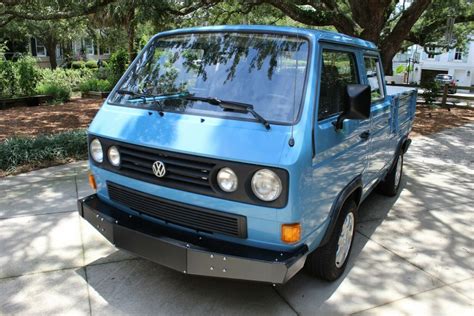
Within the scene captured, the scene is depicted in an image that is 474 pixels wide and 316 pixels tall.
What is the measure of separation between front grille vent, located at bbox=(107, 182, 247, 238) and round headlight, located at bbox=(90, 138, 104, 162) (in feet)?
0.75

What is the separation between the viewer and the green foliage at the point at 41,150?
673cm

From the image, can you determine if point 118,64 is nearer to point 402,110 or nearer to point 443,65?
point 402,110

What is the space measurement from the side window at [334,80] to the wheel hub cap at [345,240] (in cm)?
95

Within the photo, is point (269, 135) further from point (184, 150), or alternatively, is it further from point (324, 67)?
point (324, 67)

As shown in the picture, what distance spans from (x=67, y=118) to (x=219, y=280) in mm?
9071

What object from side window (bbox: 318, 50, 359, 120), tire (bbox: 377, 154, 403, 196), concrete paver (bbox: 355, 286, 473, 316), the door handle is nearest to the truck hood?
side window (bbox: 318, 50, 359, 120)

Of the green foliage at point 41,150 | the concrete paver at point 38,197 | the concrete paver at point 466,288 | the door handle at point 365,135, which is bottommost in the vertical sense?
the concrete paver at point 466,288

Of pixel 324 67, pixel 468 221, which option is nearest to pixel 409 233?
pixel 468 221

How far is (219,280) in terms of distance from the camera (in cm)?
353

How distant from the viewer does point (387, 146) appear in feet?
16.1

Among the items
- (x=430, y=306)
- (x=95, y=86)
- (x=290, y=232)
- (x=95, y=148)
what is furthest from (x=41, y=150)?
(x=95, y=86)

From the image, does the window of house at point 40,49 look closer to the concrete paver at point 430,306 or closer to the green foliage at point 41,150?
the green foliage at point 41,150

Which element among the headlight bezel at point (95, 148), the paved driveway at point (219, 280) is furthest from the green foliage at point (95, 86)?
the headlight bezel at point (95, 148)

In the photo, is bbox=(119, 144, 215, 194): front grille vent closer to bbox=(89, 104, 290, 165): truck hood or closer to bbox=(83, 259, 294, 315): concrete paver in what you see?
bbox=(89, 104, 290, 165): truck hood
